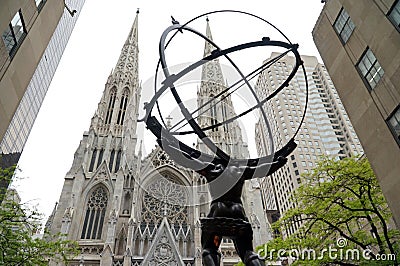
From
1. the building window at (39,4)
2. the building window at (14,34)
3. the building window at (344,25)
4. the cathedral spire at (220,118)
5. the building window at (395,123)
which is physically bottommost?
the building window at (395,123)

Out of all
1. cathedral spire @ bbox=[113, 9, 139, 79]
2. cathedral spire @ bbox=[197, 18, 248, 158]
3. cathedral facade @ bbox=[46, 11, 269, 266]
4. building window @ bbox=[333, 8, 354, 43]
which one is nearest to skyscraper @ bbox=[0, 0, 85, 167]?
cathedral facade @ bbox=[46, 11, 269, 266]

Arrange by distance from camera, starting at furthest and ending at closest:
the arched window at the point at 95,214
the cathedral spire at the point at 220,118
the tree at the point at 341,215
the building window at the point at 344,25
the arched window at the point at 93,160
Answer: the cathedral spire at the point at 220,118 < the arched window at the point at 93,160 < the arched window at the point at 95,214 < the building window at the point at 344,25 < the tree at the point at 341,215

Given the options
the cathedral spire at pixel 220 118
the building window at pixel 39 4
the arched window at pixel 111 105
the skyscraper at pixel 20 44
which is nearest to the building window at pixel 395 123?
the skyscraper at pixel 20 44

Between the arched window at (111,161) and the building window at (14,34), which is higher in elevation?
the arched window at (111,161)

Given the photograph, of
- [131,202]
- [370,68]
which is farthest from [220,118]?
[370,68]

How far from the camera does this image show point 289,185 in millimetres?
60562

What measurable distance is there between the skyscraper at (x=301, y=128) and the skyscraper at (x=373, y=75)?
44.4 m

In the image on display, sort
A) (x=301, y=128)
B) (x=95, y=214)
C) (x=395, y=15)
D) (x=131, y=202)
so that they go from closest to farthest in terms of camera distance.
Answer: (x=395, y=15) < (x=95, y=214) < (x=131, y=202) < (x=301, y=128)

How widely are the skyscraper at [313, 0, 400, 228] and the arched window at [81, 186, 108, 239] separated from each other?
23.3 metres

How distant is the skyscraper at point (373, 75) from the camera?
1184cm

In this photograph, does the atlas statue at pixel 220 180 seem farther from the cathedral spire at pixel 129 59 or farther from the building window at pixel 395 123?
the cathedral spire at pixel 129 59

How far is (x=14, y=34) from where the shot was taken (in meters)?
12.5

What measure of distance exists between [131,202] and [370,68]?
78.2 ft

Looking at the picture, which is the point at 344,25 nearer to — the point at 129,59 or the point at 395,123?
the point at 395,123
